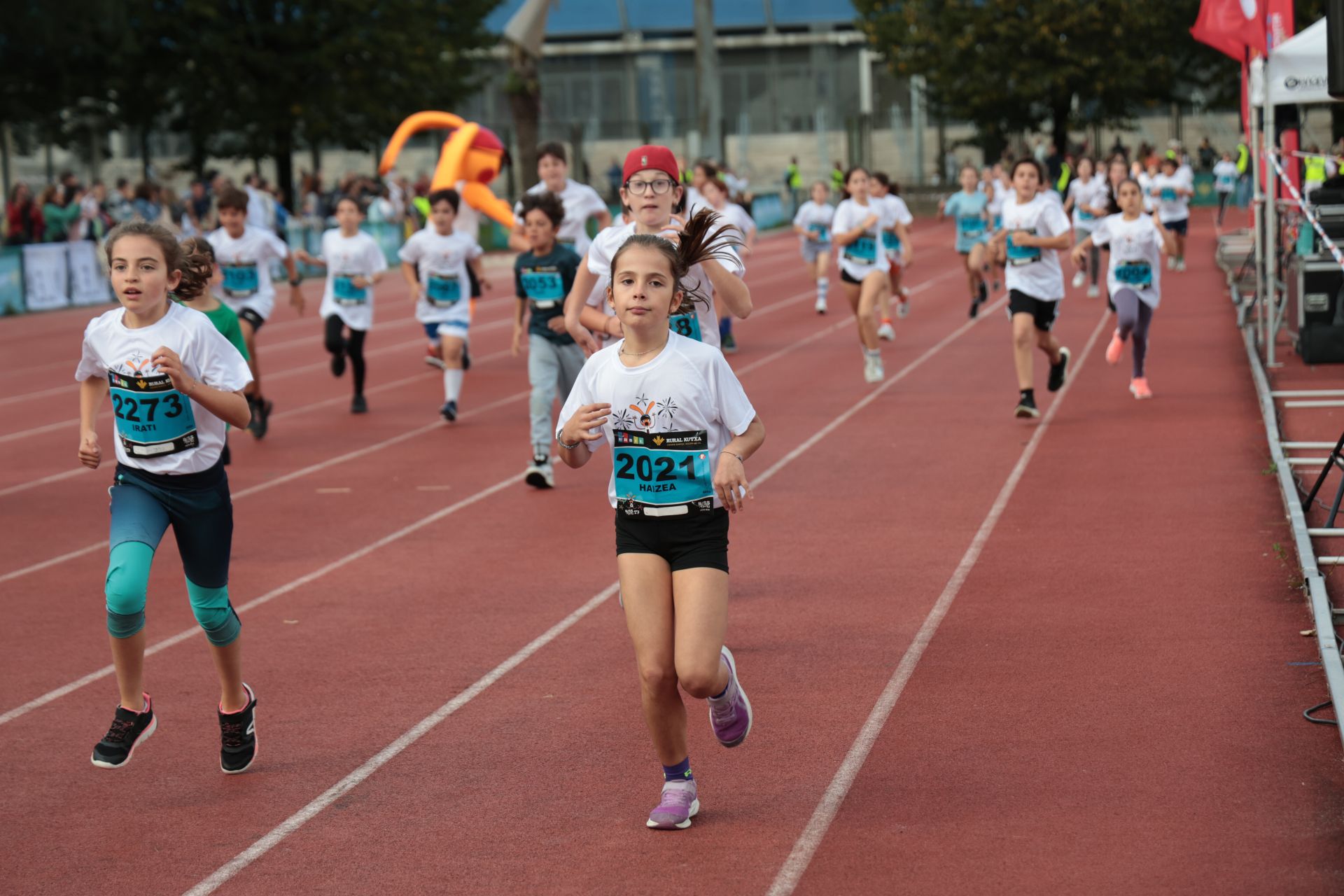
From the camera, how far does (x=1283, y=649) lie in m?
6.98

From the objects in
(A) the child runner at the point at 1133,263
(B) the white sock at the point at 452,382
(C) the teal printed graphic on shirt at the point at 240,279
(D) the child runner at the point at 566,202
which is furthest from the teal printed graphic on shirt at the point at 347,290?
(A) the child runner at the point at 1133,263

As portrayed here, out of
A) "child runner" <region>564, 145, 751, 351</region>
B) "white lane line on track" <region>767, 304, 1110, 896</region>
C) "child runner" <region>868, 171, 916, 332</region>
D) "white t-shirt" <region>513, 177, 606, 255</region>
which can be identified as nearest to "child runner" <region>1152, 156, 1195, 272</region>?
"child runner" <region>868, 171, 916, 332</region>

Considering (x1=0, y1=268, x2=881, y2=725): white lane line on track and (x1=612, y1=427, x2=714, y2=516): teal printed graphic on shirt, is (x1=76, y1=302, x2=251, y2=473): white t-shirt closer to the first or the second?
(x1=612, y1=427, x2=714, y2=516): teal printed graphic on shirt

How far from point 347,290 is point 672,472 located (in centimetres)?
1039

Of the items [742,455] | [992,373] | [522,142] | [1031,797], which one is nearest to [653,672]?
[742,455]

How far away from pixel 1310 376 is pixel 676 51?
55.4 meters

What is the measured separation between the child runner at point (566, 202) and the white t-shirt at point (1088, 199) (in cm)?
1176

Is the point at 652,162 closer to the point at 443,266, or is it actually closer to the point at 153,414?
the point at 153,414

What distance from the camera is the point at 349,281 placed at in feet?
49.4

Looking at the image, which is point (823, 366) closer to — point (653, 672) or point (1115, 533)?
point (1115, 533)

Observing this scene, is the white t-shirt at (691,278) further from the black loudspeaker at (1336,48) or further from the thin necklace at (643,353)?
the black loudspeaker at (1336,48)

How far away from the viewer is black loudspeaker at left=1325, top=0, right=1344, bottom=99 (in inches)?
292

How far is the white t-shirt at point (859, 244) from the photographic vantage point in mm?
16906

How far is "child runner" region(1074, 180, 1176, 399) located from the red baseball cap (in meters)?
7.84
